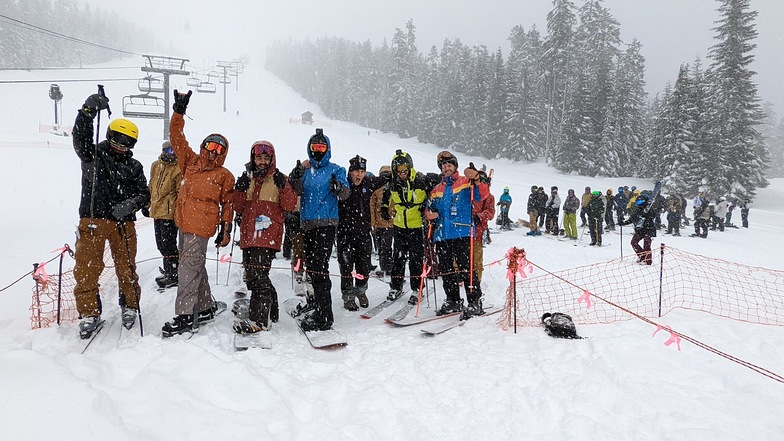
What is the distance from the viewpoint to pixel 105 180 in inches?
168

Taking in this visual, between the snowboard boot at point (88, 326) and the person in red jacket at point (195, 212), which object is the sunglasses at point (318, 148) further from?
the snowboard boot at point (88, 326)

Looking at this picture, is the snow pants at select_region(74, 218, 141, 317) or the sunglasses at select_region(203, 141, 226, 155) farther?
the sunglasses at select_region(203, 141, 226, 155)

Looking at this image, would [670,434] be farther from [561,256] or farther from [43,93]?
[43,93]

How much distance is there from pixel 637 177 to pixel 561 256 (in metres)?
32.8

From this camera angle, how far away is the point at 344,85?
79.8 metres

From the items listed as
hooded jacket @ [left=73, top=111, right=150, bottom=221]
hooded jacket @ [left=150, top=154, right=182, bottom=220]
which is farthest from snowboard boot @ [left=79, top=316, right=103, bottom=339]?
hooded jacket @ [left=150, top=154, right=182, bottom=220]

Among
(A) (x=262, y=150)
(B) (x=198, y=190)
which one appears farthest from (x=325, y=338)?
(A) (x=262, y=150)

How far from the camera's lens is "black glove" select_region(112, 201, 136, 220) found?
413cm

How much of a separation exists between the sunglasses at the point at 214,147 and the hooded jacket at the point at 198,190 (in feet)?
0.13

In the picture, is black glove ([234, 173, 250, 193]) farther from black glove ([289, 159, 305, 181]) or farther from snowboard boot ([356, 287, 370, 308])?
snowboard boot ([356, 287, 370, 308])

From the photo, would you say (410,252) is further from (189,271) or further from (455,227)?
(189,271)

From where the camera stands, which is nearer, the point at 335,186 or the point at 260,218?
the point at 260,218

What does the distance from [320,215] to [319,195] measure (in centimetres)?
24

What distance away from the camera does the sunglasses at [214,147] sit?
4.23m
